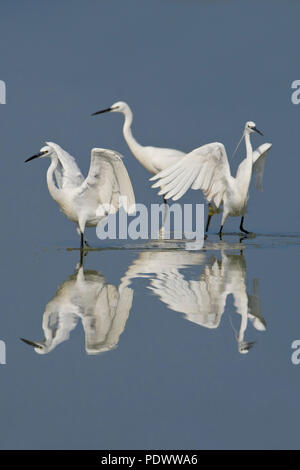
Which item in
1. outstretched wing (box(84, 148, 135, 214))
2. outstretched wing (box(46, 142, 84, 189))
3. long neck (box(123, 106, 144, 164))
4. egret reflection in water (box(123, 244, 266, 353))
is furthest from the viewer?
long neck (box(123, 106, 144, 164))

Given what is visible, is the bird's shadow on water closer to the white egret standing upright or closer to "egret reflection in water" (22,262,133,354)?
the white egret standing upright

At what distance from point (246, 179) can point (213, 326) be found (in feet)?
25.6

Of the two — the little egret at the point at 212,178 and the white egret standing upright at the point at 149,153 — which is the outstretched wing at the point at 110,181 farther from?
the white egret standing upright at the point at 149,153

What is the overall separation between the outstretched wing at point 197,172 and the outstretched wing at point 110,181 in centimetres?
75

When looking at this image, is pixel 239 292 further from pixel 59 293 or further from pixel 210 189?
pixel 210 189

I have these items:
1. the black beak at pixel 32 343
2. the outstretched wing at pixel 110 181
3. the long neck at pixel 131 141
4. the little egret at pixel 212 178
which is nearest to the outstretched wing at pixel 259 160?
the little egret at pixel 212 178

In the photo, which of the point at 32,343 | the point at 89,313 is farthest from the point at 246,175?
the point at 32,343

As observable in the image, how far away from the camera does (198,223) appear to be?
18.7 metres

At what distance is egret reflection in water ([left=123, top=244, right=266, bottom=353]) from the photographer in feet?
31.7

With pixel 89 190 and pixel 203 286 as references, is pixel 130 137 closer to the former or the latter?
pixel 89 190

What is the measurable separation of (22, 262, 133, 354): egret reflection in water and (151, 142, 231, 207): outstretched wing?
3.63m

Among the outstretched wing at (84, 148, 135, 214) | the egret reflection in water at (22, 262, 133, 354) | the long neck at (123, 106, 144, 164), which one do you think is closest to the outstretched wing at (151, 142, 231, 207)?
the outstretched wing at (84, 148, 135, 214)

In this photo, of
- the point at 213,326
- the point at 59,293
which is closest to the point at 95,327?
the point at 213,326

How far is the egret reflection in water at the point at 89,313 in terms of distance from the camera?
28.6 feet
